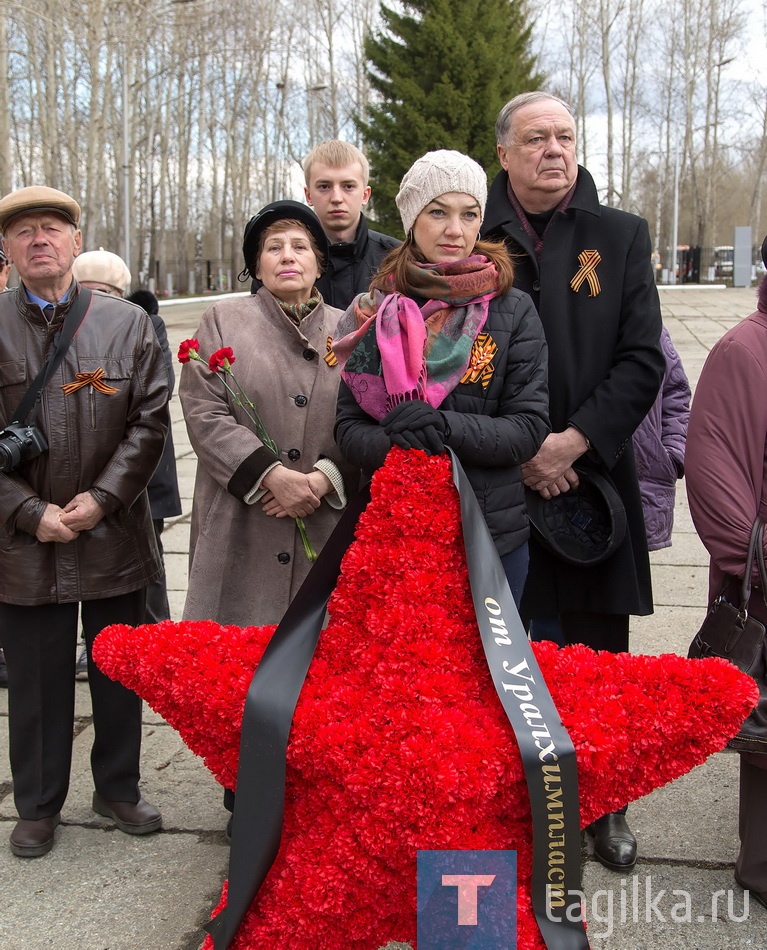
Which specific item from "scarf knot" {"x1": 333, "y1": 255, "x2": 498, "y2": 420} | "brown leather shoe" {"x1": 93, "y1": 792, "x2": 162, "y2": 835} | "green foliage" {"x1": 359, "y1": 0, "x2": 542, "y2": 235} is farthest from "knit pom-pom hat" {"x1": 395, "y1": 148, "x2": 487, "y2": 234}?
"green foliage" {"x1": 359, "y1": 0, "x2": 542, "y2": 235}

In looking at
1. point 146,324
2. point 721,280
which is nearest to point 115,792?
point 146,324

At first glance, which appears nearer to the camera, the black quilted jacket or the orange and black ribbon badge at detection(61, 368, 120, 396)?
the black quilted jacket

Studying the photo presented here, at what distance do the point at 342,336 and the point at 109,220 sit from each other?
46311 mm

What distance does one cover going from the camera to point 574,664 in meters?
2.13

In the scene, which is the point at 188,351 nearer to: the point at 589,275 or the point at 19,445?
the point at 19,445

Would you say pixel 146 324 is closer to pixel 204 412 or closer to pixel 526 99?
pixel 204 412

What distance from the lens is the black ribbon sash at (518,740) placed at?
6.26 ft

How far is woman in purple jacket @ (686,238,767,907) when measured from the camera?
2797 mm

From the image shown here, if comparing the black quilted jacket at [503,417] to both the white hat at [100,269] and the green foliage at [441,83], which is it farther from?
the green foliage at [441,83]

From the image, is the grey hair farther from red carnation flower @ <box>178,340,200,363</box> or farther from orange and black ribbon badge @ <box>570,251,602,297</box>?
red carnation flower @ <box>178,340,200,363</box>

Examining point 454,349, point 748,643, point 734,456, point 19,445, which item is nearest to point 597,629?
point 748,643

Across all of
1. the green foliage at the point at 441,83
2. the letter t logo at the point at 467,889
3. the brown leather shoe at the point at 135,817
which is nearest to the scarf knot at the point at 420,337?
the letter t logo at the point at 467,889

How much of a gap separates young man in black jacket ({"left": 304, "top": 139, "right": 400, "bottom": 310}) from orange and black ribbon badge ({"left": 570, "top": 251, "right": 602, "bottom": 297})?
0.87m

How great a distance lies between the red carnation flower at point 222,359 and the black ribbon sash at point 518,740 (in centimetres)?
109
